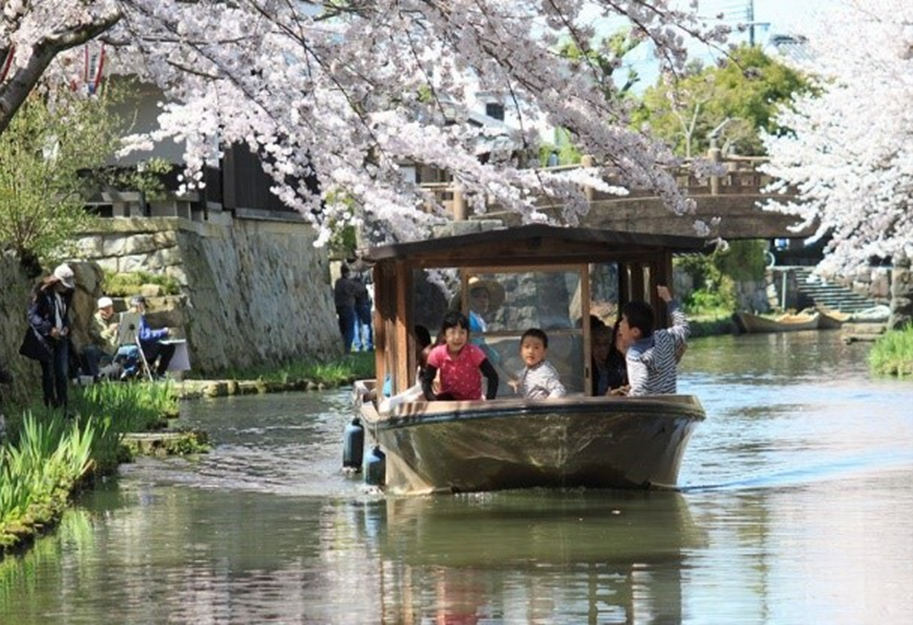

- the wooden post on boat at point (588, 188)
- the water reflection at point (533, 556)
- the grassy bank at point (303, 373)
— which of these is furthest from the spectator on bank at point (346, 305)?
the water reflection at point (533, 556)

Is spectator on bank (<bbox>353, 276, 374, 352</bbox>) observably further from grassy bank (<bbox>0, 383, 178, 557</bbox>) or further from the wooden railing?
grassy bank (<bbox>0, 383, 178, 557</bbox>)

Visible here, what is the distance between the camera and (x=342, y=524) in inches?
598

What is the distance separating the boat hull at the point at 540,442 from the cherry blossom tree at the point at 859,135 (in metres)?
15.7

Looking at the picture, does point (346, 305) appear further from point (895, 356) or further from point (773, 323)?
point (773, 323)

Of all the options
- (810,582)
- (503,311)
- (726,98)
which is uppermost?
(726,98)

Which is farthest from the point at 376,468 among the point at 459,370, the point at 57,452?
the point at 57,452

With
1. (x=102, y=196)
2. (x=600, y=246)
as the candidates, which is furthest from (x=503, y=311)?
(x=102, y=196)

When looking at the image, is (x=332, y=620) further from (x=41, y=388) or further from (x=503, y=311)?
(x=41, y=388)

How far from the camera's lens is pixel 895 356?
35.8 meters

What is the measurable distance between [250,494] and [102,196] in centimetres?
1790

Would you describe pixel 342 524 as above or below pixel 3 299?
below

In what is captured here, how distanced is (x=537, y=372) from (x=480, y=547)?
9.65ft

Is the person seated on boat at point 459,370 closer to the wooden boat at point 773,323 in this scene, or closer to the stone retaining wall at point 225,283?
the stone retaining wall at point 225,283

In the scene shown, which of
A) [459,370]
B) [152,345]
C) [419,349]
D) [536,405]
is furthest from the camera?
[152,345]
